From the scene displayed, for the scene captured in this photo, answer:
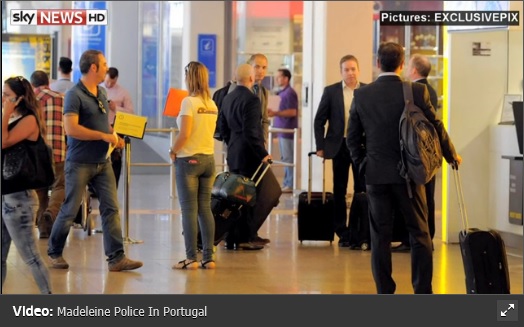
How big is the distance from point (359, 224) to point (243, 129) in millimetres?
1472

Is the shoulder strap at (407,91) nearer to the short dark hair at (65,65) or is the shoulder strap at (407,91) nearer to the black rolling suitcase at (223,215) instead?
the black rolling suitcase at (223,215)

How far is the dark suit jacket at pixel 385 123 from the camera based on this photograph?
277 inches

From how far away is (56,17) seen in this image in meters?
8.89

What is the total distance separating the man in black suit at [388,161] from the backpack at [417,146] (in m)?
0.09

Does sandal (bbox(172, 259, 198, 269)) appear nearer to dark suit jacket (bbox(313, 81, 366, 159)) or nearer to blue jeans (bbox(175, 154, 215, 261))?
blue jeans (bbox(175, 154, 215, 261))

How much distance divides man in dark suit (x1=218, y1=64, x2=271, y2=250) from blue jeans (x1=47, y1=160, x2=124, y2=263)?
1.56 metres

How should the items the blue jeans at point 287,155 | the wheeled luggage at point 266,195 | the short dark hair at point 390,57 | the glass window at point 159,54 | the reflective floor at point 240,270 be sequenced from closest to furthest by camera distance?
the short dark hair at point 390,57
the reflective floor at point 240,270
the wheeled luggage at point 266,195
the blue jeans at point 287,155
the glass window at point 159,54

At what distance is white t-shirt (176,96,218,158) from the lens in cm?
868

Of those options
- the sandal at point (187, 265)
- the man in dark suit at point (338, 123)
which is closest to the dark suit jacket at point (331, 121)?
the man in dark suit at point (338, 123)

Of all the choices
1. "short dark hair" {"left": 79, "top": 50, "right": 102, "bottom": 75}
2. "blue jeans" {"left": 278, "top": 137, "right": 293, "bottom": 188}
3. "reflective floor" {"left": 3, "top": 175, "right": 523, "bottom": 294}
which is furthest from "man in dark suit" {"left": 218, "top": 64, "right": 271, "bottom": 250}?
"blue jeans" {"left": 278, "top": 137, "right": 293, "bottom": 188}

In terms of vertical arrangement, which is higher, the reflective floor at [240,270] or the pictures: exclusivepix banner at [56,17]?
the pictures: exclusivepix banner at [56,17]

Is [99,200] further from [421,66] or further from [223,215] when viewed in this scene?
[421,66]

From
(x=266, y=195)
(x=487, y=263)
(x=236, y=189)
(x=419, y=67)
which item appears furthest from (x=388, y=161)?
(x=266, y=195)

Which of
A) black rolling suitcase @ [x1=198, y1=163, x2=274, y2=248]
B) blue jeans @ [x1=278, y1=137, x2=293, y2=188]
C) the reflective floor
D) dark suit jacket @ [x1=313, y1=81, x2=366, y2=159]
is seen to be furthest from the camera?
blue jeans @ [x1=278, y1=137, x2=293, y2=188]
